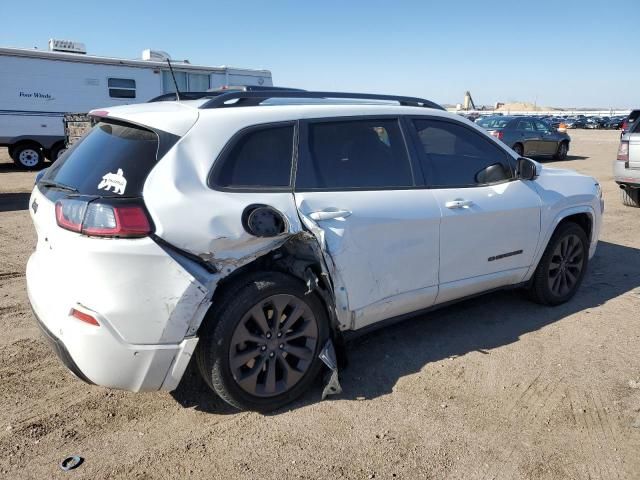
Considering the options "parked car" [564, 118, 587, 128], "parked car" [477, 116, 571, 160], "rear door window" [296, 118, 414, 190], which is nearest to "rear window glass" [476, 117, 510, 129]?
"parked car" [477, 116, 571, 160]

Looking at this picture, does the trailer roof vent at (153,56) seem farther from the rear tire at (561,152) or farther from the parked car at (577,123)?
the parked car at (577,123)

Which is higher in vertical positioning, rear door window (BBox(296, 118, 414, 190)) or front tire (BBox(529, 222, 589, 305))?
rear door window (BBox(296, 118, 414, 190))

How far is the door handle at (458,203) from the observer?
12.2 feet

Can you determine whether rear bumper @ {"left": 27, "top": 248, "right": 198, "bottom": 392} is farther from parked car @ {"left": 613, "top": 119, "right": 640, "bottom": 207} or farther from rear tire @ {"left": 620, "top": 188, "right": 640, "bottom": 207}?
rear tire @ {"left": 620, "top": 188, "right": 640, "bottom": 207}

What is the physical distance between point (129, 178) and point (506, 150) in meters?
2.96

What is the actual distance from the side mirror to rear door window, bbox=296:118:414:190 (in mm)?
1120

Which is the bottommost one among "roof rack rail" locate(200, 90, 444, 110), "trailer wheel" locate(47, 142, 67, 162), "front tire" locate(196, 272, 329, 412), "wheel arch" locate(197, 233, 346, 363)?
"front tire" locate(196, 272, 329, 412)

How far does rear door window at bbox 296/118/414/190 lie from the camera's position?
324 centimetres

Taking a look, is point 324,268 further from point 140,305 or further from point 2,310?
point 2,310

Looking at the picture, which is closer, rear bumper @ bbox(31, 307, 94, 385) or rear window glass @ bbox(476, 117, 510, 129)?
rear bumper @ bbox(31, 307, 94, 385)

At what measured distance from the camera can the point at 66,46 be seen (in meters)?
14.5

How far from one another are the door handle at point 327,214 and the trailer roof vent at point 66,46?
556 inches

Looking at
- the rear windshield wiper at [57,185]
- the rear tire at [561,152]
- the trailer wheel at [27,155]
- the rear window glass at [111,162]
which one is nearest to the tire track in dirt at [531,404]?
the rear window glass at [111,162]

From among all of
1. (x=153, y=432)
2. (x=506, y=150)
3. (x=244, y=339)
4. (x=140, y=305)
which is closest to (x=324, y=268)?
(x=244, y=339)
